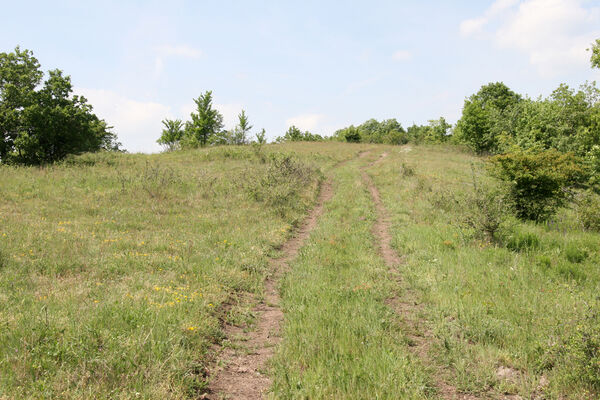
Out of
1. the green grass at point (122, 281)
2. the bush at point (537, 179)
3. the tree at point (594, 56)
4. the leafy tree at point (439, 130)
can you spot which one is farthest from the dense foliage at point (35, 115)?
the leafy tree at point (439, 130)

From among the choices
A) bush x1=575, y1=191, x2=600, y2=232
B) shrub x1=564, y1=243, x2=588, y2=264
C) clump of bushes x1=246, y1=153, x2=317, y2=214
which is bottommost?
shrub x1=564, y1=243, x2=588, y2=264

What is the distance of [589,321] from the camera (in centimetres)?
417

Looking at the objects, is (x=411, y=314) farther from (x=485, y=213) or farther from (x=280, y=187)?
(x=280, y=187)

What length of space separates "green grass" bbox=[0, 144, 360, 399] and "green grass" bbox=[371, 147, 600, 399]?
3684mm

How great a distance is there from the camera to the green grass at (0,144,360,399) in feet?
12.2

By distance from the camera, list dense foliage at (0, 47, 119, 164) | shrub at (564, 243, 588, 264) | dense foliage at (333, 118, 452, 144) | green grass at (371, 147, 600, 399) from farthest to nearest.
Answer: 1. dense foliage at (333, 118, 452, 144)
2. dense foliage at (0, 47, 119, 164)
3. shrub at (564, 243, 588, 264)
4. green grass at (371, 147, 600, 399)

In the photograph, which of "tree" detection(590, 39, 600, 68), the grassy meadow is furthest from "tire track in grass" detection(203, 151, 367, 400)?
"tree" detection(590, 39, 600, 68)

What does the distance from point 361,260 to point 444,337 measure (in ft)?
11.6

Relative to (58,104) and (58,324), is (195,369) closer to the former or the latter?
(58,324)

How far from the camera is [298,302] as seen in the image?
244 inches

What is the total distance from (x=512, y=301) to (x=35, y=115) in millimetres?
31878

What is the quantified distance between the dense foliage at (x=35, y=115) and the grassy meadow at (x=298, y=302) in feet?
50.7

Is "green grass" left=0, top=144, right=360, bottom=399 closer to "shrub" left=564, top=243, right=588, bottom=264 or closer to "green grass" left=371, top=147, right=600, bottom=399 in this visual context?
"green grass" left=371, top=147, right=600, bottom=399

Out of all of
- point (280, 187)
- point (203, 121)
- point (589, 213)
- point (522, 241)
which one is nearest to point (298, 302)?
point (522, 241)
